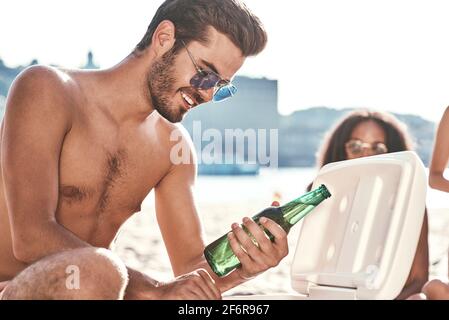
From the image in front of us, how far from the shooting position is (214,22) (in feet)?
5.16

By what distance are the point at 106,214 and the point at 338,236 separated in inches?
26.3

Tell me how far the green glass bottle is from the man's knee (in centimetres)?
31

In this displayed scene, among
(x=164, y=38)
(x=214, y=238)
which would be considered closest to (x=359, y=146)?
(x=164, y=38)

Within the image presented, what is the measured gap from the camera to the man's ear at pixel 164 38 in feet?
5.26

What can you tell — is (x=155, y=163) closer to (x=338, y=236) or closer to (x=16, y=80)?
(x=16, y=80)

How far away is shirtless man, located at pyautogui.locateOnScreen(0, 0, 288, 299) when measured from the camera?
1.30 metres

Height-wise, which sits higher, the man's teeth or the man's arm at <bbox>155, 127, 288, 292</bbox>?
the man's teeth

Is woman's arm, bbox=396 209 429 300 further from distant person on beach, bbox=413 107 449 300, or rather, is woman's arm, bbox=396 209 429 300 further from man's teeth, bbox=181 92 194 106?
man's teeth, bbox=181 92 194 106

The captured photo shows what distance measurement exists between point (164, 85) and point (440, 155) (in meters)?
0.82

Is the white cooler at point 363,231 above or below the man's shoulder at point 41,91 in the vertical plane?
below

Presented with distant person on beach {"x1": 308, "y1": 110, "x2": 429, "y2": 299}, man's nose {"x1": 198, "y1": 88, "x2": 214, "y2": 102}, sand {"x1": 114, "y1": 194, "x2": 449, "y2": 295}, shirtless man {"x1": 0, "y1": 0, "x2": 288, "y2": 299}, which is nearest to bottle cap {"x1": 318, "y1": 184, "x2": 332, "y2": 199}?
shirtless man {"x1": 0, "y1": 0, "x2": 288, "y2": 299}

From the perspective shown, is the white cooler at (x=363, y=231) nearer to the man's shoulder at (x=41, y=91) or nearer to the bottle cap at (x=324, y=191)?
the bottle cap at (x=324, y=191)

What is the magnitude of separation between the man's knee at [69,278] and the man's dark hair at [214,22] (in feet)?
2.40

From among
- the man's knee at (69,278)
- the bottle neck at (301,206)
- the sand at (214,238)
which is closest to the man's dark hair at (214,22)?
the bottle neck at (301,206)
